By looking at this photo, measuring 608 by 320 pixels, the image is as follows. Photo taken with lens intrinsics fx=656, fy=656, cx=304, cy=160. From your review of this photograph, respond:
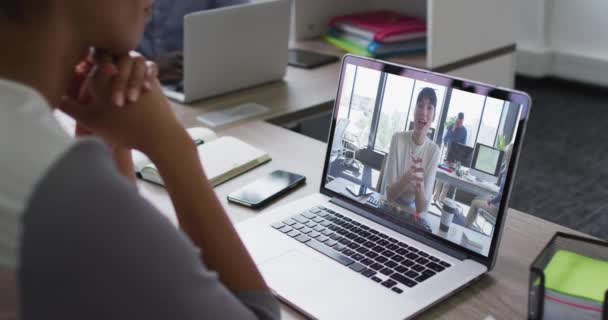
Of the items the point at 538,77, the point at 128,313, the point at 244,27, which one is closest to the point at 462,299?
the point at 128,313

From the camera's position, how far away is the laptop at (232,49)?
5.59ft

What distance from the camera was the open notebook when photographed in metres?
1.32

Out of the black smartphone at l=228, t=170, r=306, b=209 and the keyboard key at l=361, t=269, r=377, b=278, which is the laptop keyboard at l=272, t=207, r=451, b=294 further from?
the black smartphone at l=228, t=170, r=306, b=209

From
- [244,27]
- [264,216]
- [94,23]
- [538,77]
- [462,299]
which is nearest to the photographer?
[94,23]

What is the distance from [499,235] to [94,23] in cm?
62

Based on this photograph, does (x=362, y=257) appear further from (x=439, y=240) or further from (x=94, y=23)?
(x=94, y=23)

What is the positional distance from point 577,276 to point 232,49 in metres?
1.21

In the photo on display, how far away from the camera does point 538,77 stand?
Answer: 13.5 ft

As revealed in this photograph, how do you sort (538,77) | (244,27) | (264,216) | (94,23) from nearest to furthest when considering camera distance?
(94,23)
(264,216)
(244,27)
(538,77)

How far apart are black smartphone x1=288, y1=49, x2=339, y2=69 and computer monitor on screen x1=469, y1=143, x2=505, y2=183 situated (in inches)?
47.3

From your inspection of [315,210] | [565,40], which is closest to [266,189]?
[315,210]

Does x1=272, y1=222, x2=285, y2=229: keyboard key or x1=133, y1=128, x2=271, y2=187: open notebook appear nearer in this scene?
x1=272, y1=222, x2=285, y2=229: keyboard key

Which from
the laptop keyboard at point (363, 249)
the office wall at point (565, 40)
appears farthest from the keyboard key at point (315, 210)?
the office wall at point (565, 40)

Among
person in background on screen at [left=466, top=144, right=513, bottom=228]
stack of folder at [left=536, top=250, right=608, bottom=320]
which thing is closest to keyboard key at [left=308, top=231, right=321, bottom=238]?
person in background on screen at [left=466, top=144, right=513, bottom=228]
